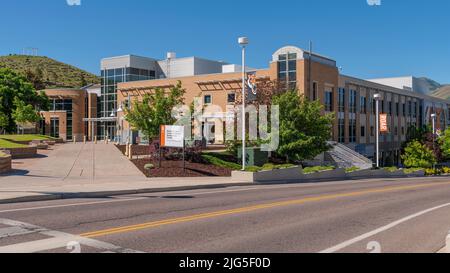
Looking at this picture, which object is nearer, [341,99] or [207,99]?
[207,99]

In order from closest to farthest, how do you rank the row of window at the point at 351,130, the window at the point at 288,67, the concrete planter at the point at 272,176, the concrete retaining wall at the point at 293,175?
the concrete planter at the point at 272,176 < the concrete retaining wall at the point at 293,175 < the window at the point at 288,67 < the row of window at the point at 351,130

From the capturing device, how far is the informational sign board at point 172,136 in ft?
89.2

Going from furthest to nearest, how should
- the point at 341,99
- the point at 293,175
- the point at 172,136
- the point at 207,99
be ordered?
the point at 341,99, the point at 207,99, the point at 293,175, the point at 172,136

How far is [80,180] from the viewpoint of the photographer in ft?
68.9

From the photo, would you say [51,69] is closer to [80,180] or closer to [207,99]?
[207,99]

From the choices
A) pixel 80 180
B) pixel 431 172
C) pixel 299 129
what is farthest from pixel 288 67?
pixel 80 180

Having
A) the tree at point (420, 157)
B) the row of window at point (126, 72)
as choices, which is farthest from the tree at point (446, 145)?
the row of window at point (126, 72)

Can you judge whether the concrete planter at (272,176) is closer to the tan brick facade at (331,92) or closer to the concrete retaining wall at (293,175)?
the concrete retaining wall at (293,175)

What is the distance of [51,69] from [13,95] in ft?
290

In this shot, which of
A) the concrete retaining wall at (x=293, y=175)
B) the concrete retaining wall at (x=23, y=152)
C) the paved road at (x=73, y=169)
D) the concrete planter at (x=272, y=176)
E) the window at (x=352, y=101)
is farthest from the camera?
the window at (x=352, y=101)

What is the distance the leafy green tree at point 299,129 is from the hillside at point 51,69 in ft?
328

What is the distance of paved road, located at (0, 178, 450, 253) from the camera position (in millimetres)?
8422
